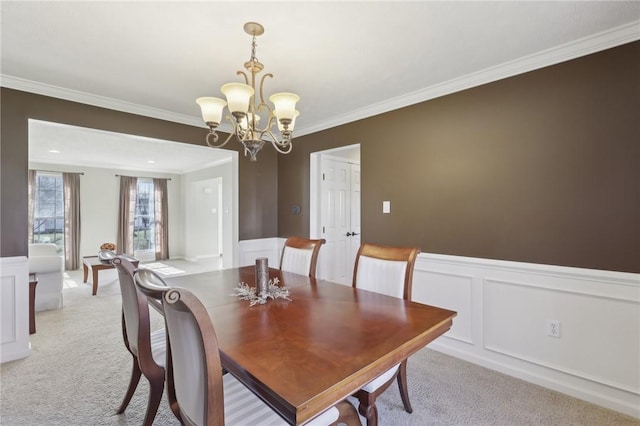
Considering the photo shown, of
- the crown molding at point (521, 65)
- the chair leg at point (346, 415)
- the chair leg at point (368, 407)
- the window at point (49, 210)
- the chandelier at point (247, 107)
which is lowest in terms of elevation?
→ the chair leg at point (368, 407)

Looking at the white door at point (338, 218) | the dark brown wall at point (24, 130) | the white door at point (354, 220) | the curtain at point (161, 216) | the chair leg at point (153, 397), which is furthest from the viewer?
the curtain at point (161, 216)

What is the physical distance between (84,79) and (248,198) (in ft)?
6.94

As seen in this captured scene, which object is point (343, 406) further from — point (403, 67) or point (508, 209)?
point (403, 67)

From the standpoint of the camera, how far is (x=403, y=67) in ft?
7.66

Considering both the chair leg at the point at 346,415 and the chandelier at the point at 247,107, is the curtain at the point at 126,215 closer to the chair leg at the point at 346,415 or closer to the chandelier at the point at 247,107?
the chandelier at the point at 247,107

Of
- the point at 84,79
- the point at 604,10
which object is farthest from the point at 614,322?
the point at 84,79

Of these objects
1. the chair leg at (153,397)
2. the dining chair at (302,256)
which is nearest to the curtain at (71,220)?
the dining chair at (302,256)

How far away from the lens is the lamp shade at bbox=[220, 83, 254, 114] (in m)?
1.63

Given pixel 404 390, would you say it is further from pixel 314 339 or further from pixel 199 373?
→ pixel 199 373

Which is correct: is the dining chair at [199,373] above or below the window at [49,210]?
below

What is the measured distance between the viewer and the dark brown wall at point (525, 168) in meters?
1.90

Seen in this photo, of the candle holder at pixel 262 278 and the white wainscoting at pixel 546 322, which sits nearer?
the candle holder at pixel 262 278

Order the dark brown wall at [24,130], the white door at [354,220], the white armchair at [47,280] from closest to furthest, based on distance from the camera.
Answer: the dark brown wall at [24,130], the white armchair at [47,280], the white door at [354,220]

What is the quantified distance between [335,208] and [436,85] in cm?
214
